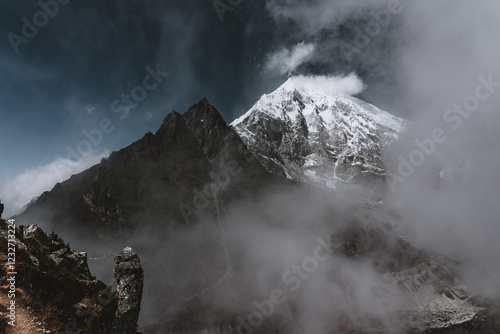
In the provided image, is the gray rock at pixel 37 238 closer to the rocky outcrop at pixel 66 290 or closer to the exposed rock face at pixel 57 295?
the rocky outcrop at pixel 66 290

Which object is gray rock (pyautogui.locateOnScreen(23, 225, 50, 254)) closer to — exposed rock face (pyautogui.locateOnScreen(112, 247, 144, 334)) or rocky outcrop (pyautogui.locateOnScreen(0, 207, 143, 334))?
rocky outcrop (pyautogui.locateOnScreen(0, 207, 143, 334))

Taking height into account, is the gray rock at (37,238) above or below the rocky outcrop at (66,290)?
above

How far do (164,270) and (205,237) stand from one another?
3623 centimetres

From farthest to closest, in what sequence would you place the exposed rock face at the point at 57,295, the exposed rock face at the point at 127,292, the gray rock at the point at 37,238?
the gray rock at the point at 37,238 < the exposed rock face at the point at 127,292 < the exposed rock face at the point at 57,295

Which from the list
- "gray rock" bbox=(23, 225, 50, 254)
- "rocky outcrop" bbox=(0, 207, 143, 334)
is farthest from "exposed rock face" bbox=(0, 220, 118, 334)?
"gray rock" bbox=(23, 225, 50, 254)

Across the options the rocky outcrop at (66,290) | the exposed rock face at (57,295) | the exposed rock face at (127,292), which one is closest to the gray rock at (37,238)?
the rocky outcrop at (66,290)

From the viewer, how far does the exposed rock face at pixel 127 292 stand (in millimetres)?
20267

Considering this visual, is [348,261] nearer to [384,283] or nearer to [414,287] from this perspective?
[384,283]

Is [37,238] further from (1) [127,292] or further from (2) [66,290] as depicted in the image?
(1) [127,292]

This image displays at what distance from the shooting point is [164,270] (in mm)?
151125

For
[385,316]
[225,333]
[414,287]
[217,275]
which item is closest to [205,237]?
[217,275]

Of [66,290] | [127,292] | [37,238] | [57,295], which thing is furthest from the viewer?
[37,238]

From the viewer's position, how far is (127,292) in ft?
70.5

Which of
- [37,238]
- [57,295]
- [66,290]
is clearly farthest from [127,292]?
[37,238]
